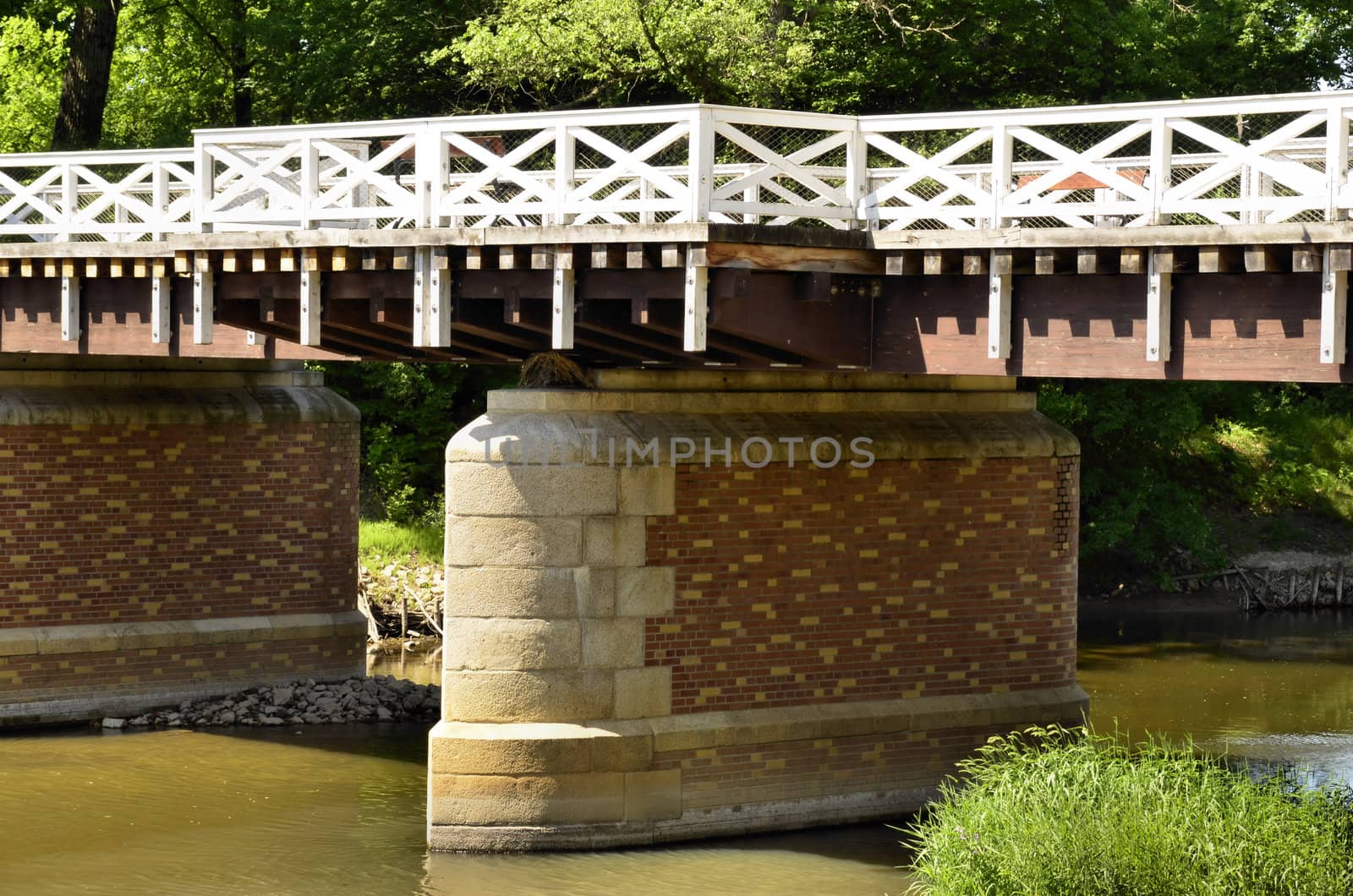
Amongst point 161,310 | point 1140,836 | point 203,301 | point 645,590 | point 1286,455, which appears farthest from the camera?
point 1286,455

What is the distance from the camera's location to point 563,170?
44.5 ft

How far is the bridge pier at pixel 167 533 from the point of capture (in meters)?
20.1

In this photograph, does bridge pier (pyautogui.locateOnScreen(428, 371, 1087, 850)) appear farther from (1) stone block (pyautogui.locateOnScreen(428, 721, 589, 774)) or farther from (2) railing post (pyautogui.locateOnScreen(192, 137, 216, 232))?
(2) railing post (pyautogui.locateOnScreen(192, 137, 216, 232))

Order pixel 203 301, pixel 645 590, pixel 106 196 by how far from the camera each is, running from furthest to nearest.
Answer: pixel 106 196 < pixel 203 301 < pixel 645 590

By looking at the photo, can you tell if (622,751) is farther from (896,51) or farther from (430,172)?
(896,51)

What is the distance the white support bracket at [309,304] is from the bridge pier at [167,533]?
613cm

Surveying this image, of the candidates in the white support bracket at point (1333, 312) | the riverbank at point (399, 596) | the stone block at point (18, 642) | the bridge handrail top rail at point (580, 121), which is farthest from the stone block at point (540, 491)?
the riverbank at point (399, 596)

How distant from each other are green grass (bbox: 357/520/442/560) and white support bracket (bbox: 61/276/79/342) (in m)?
10.9

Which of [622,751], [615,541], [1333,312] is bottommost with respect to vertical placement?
[622,751]

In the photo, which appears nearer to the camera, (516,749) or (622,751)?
(516,749)

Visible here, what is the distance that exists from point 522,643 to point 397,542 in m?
15.2

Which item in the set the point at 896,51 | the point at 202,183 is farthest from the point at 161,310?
the point at 896,51

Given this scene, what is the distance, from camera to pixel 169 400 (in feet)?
68.4

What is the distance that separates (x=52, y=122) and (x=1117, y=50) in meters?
20.4
